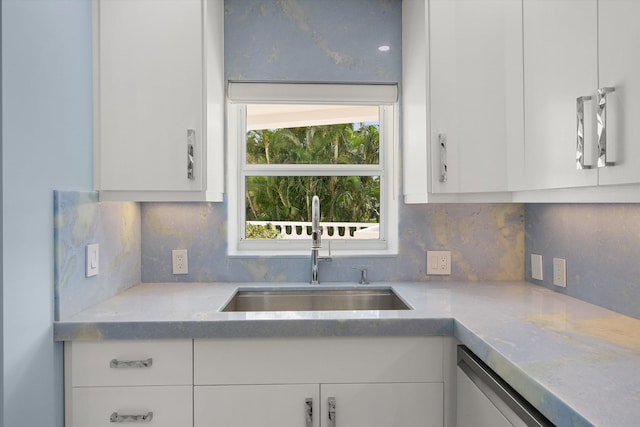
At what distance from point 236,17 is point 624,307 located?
207 centimetres

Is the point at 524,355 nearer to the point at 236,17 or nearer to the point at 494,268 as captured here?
the point at 494,268

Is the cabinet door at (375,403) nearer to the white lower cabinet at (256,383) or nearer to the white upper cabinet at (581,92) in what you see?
the white lower cabinet at (256,383)

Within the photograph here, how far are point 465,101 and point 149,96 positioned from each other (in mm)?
1281

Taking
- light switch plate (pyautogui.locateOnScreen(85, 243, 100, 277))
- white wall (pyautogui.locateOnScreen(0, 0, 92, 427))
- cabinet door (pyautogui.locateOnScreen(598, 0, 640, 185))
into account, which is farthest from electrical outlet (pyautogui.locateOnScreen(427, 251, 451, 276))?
white wall (pyautogui.locateOnScreen(0, 0, 92, 427))

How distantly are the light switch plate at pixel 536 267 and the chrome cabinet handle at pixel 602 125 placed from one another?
103cm

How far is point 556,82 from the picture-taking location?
4.30ft

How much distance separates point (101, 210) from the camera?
1735 mm

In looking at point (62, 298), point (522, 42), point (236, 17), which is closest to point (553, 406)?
point (522, 42)

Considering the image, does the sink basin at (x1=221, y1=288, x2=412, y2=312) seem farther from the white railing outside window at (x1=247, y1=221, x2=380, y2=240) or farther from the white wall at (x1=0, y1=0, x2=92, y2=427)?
the white wall at (x1=0, y1=0, x2=92, y2=427)

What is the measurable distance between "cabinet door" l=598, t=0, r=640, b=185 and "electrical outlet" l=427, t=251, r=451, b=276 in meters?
1.08

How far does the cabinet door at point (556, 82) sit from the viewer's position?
3.84ft

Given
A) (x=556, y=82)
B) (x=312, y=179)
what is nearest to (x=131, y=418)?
(x=312, y=179)

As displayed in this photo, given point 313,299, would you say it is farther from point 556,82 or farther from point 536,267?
point 556,82

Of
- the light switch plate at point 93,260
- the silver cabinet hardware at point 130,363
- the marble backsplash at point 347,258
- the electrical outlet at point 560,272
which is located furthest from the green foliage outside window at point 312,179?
the silver cabinet hardware at point 130,363
